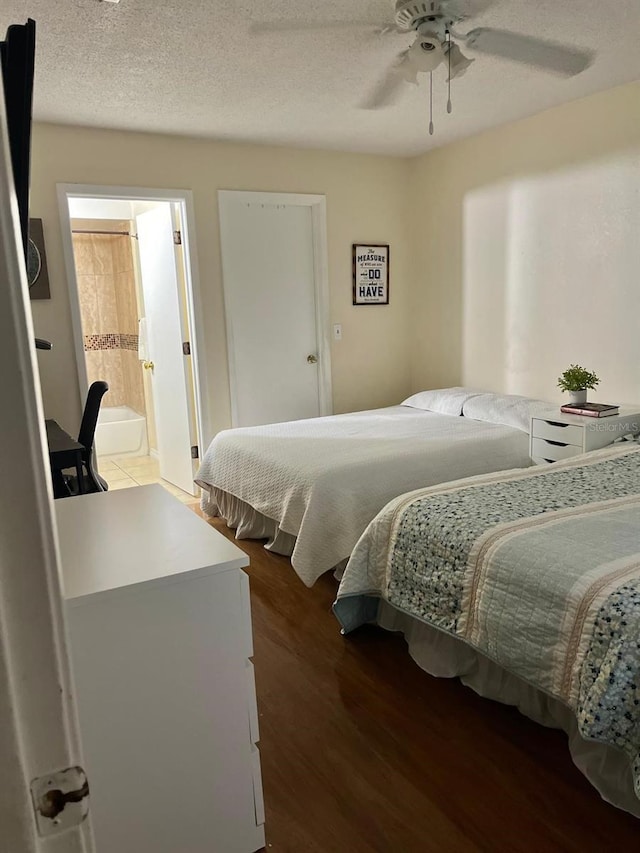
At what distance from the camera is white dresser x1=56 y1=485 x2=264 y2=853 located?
4.28ft

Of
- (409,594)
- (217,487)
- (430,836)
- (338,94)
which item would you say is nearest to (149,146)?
(338,94)

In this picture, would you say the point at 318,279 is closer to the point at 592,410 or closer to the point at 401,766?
the point at 592,410

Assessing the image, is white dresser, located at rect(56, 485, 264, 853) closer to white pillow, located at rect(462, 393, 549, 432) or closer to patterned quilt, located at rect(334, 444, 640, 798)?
patterned quilt, located at rect(334, 444, 640, 798)

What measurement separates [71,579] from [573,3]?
267 cm

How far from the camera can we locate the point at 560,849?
1.55 metres

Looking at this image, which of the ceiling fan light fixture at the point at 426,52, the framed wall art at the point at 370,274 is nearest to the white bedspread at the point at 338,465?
the framed wall art at the point at 370,274

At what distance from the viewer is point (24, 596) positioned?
436 mm

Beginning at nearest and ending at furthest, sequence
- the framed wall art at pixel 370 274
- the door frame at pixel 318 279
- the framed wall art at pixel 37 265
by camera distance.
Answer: the framed wall art at pixel 37 265 → the door frame at pixel 318 279 → the framed wall art at pixel 370 274

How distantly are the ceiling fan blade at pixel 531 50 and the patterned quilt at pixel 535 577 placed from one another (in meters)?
1.86

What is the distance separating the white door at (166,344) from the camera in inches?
174

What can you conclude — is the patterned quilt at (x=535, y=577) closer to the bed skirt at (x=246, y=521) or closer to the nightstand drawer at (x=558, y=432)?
the nightstand drawer at (x=558, y=432)

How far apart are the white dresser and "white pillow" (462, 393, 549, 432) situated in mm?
2670

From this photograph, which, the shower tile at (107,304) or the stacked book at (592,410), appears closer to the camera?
the stacked book at (592,410)

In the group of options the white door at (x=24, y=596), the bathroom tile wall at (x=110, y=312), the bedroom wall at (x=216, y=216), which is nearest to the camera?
the white door at (x=24, y=596)
